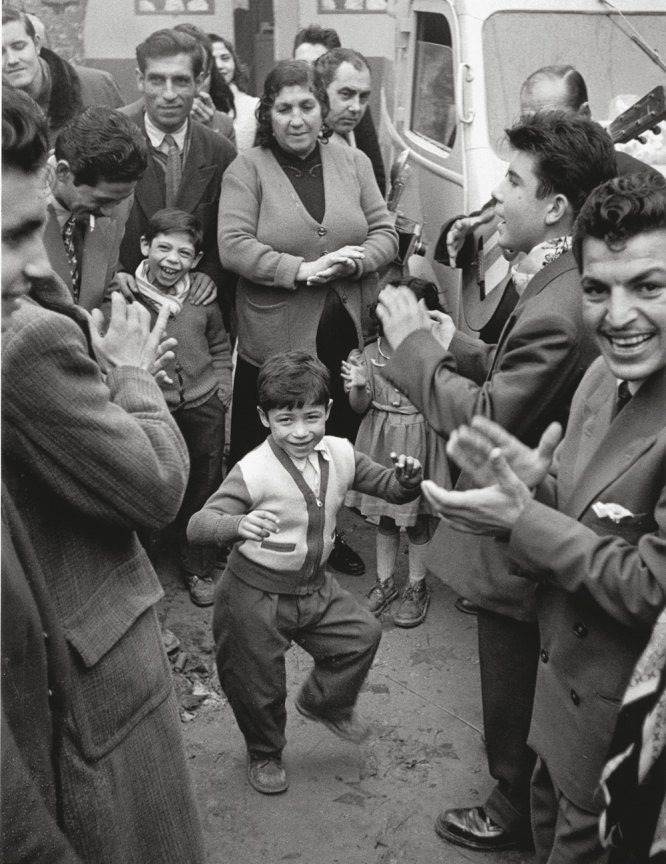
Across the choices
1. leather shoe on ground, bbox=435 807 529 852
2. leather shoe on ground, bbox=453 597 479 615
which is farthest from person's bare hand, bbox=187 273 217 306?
leather shoe on ground, bbox=435 807 529 852

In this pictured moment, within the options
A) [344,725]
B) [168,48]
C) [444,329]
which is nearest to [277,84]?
[168,48]

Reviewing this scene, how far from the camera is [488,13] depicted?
5660mm

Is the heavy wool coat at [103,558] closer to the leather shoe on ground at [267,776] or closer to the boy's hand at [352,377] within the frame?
the leather shoe on ground at [267,776]

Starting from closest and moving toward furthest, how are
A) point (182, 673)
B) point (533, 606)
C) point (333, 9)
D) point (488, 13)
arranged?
point (533, 606), point (182, 673), point (488, 13), point (333, 9)

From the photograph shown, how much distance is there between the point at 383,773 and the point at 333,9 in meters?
7.97

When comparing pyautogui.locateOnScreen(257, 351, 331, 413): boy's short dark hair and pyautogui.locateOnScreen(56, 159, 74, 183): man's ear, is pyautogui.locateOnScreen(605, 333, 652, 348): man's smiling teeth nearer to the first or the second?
pyautogui.locateOnScreen(257, 351, 331, 413): boy's short dark hair

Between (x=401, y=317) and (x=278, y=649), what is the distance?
4.04ft

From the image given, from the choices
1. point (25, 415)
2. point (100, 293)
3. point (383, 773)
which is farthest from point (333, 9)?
point (25, 415)

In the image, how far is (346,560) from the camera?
17.0 feet

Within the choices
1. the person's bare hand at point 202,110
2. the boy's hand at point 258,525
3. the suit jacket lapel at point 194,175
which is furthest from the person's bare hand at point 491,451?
the person's bare hand at point 202,110

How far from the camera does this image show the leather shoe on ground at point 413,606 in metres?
4.71

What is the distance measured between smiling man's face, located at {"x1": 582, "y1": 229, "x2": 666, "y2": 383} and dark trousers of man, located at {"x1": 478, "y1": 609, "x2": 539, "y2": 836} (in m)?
1.04

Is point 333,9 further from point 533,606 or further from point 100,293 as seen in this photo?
point 533,606

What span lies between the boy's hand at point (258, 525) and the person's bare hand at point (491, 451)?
3.25 feet
